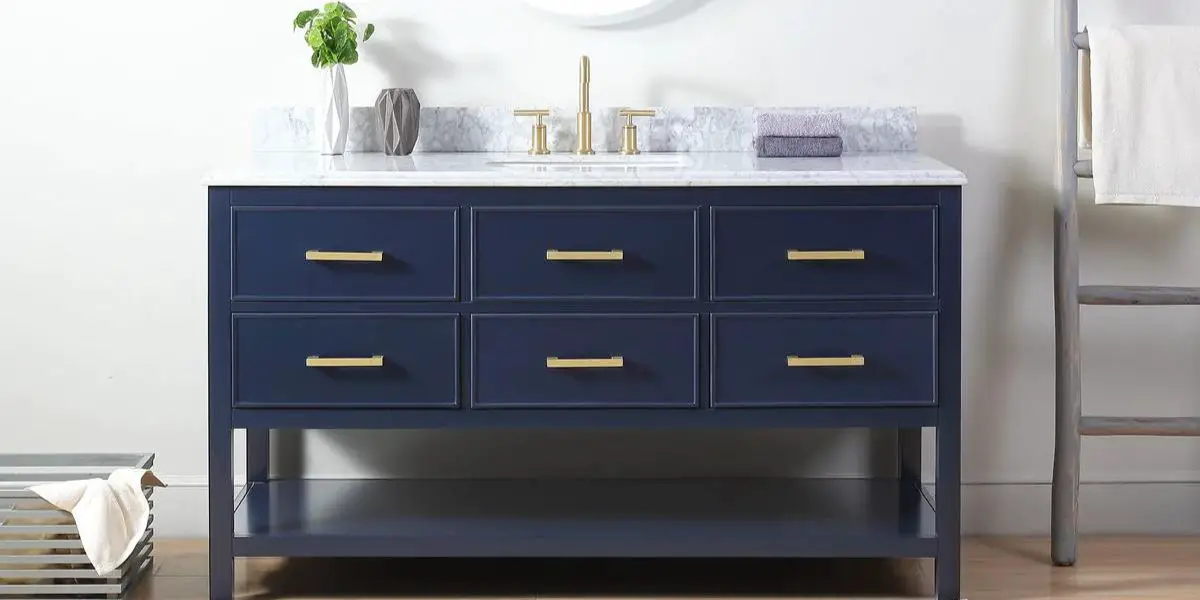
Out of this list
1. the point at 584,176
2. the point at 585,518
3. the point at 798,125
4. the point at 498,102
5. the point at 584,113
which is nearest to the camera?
the point at 584,176

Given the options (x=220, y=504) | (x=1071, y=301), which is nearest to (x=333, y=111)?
(x=220, y=504)

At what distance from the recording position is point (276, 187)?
235cm

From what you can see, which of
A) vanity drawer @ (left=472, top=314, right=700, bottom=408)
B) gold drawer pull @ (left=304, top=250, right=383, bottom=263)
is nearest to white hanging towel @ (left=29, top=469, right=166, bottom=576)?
gold drawer pull @ (left=304, top=250, right=383, bottom=263)

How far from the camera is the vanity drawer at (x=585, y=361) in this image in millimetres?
2385

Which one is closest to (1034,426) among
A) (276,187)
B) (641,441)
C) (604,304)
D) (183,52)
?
(641,441)

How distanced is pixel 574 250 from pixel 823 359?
469 mm

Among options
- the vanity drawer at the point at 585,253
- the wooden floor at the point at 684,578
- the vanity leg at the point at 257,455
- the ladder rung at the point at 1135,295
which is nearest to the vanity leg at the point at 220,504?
the wooden floor at the point at 684,578

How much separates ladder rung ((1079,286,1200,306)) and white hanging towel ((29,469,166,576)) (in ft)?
6.07

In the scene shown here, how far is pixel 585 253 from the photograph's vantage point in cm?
236

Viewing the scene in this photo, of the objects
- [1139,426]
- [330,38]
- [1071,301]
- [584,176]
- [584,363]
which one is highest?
[330,38]

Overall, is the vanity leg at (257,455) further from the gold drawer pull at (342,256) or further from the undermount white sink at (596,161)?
the undermount white sink at (596,161)

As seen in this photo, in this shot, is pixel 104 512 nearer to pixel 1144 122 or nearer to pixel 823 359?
pixel 823 359

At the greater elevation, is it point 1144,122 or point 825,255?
point 1144,122

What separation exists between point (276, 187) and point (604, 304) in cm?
60
